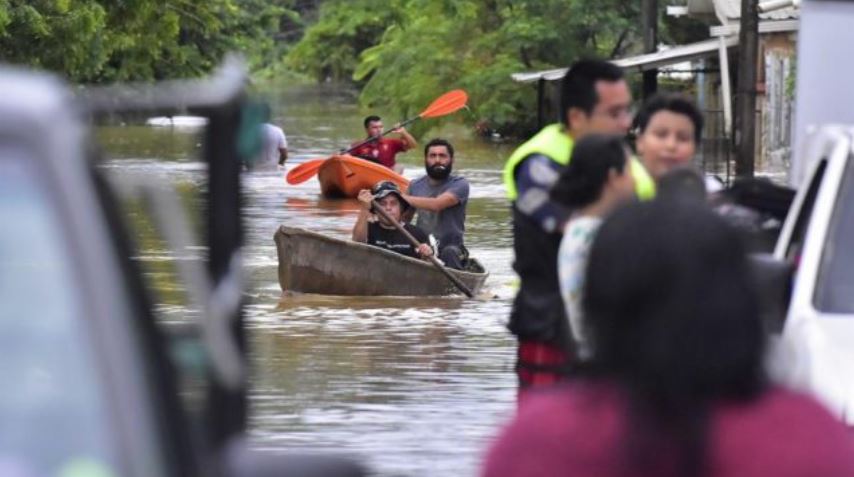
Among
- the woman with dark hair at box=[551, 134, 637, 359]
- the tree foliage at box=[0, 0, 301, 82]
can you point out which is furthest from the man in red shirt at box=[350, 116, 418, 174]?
the woman with dark hair at box=[551, 134, 637, 359]

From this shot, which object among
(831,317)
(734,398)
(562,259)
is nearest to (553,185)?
(562,259)

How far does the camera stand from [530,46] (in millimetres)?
48594

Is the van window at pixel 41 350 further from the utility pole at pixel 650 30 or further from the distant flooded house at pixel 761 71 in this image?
the utility pole at pixel 650 30

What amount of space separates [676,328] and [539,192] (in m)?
4.01

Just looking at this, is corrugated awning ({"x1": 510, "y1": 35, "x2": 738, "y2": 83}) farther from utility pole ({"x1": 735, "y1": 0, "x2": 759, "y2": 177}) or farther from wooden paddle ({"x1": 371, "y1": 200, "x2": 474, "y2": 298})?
wooden paddle ({"x1": 371, "y1": 200, "x2": 474, "y2": 298})

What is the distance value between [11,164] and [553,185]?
12.4ft

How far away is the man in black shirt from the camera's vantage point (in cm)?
1675

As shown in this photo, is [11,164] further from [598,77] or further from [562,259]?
[598,77]

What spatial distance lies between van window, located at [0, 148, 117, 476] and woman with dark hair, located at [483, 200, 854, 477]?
1.87 ft

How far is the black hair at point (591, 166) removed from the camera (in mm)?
6043

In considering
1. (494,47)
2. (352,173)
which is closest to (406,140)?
(352,173)

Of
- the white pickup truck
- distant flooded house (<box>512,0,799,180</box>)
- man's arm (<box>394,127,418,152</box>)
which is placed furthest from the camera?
distant flooded house (<box>512,0,799,180</box>)

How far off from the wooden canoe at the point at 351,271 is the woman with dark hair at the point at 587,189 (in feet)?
35.0

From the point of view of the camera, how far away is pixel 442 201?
16750 millimetres
